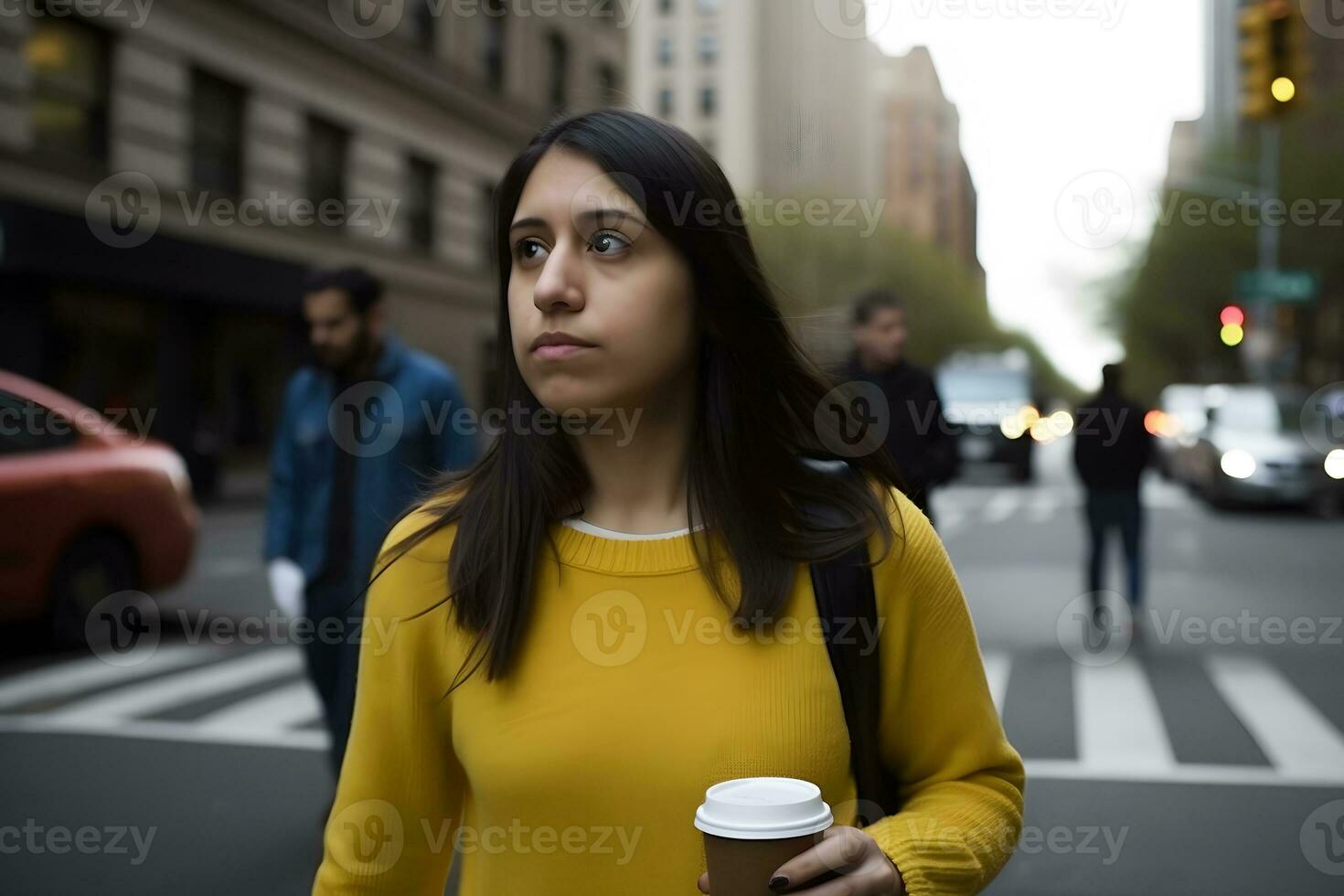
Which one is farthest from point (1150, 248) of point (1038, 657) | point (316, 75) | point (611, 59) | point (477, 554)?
point (477, 554)

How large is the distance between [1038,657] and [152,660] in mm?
5968

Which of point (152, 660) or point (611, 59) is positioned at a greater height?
point (611, 59)

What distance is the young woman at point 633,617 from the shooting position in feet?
5.79

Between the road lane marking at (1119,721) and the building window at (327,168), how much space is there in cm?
1796

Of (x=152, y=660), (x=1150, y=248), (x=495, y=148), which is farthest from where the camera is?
(x=1150, y=248)

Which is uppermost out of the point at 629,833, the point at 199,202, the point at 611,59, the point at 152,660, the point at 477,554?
the point at 611,59

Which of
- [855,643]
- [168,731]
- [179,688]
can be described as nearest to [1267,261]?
[179,688]

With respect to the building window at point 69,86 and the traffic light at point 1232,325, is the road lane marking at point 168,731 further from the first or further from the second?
the traffic light at point 1232,325

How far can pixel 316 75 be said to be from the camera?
76.3 feet

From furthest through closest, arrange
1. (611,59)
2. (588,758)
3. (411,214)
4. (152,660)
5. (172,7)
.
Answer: (611,59) → (411,214) → (172,7) → (152,660) → (588,758)

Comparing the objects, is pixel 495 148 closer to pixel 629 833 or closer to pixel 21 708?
pixel 21 708

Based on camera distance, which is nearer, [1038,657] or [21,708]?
[21,708]

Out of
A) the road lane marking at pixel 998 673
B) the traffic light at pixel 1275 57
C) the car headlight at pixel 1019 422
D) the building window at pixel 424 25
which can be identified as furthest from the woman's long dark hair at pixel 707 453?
the car headlight at pixel 1019 422

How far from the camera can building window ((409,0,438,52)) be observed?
2620cm
